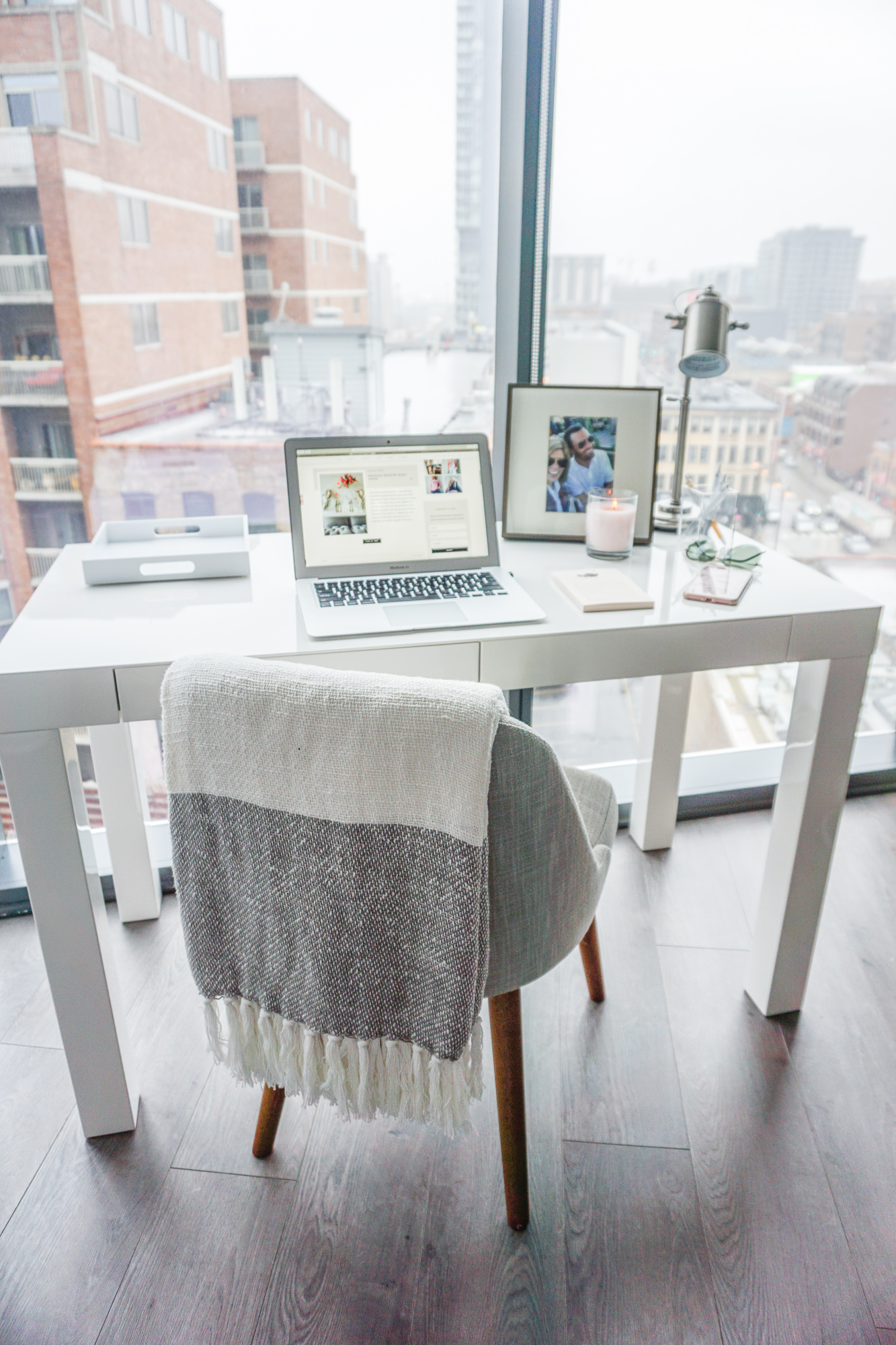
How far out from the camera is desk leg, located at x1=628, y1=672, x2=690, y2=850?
2.02 metres

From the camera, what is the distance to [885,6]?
185cm

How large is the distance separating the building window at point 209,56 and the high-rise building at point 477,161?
1.53 feet

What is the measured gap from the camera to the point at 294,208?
1750 mm

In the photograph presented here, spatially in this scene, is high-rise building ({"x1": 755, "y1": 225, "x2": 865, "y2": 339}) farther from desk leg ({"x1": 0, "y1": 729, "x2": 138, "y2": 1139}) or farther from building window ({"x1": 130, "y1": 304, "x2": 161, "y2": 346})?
desk leg ({"x1": 0, "y1": 729, "x2": 138, "y2": 1139})

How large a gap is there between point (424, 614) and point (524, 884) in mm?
481

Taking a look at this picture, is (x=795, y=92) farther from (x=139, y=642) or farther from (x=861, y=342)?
(x=139, y=642)

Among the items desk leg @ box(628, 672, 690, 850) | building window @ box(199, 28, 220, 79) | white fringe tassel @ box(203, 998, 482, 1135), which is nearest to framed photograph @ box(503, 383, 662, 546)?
desk leg @ box(628, 672, 690, 850)

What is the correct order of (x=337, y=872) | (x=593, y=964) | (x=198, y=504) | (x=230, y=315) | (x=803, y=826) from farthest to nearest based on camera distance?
(x=198, y=504) → (x=230, y=315) → (x=593, y=964) → (x=803, y=826) → (x=337, y=872)

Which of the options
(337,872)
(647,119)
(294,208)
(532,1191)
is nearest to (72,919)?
(337,872)

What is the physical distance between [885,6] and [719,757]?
1.71m

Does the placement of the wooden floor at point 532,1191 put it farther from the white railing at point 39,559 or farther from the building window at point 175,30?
the building window at point 175,30

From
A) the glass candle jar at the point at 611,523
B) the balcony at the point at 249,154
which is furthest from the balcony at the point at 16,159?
the glass candle jar at the point at 611,523

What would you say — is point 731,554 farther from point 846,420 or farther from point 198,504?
point 198,504

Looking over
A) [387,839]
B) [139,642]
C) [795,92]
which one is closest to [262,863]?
[387,839]
